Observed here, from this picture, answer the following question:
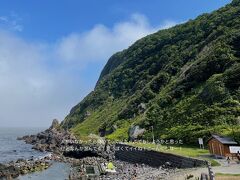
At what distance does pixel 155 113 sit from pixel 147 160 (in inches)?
1405

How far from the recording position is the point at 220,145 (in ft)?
176

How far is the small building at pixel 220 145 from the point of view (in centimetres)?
5284

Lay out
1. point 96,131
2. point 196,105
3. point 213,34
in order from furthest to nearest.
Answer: point 96,131 < point 213,34 < point 196,105

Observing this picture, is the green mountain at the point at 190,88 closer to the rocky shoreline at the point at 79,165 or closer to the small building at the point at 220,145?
the small building at the point at 220,145

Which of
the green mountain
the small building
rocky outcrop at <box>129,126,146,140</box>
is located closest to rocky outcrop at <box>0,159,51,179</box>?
rocky outcrop at <box>129,126,146,140</box>

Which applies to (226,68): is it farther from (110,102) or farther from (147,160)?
(110,102)

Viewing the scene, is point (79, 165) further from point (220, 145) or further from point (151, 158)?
point (220, 145)

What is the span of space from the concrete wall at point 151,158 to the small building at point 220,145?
16.5 ft

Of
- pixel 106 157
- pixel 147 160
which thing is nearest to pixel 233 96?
pixel 147 160

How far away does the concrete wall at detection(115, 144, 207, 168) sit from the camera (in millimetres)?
52638

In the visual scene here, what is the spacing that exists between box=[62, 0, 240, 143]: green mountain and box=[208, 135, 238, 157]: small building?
797cm

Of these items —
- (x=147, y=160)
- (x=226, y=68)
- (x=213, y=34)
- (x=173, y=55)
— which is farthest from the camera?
(x=173, y=55)

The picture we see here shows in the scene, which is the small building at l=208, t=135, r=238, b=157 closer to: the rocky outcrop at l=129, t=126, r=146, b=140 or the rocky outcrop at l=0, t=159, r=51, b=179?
the rocky outcrop at l=0, t=159, r=51, b=179

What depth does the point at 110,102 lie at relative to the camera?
628 ft
